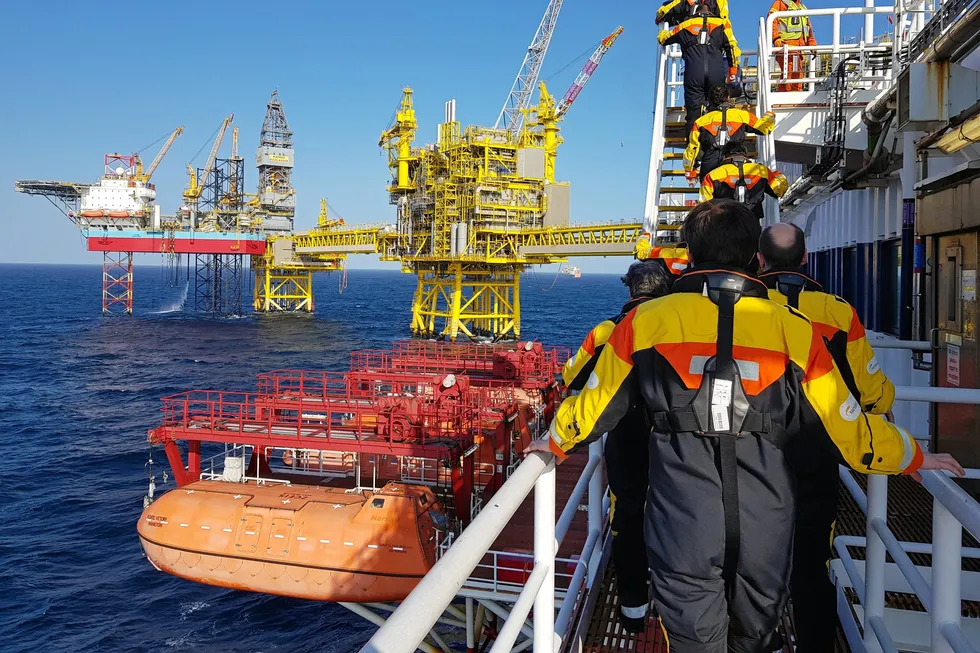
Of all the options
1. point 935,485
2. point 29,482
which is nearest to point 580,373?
point 935,485

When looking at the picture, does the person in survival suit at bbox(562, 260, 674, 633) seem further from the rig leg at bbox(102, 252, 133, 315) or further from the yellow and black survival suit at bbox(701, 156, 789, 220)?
the rig leg at bbox(102, 252, 133, 315)

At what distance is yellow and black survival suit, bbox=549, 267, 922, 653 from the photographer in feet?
8.92

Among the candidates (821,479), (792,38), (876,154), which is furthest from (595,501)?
(792,38)

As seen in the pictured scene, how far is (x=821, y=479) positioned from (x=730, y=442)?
3.67 ft

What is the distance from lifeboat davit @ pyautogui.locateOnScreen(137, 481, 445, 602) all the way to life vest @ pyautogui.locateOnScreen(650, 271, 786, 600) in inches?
491

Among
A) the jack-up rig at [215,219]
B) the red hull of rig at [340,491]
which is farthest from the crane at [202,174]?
the red hull of rig at [340,491]

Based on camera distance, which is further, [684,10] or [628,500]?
[684,10]

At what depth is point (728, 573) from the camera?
2.75 metres

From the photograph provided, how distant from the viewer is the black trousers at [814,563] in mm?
3543

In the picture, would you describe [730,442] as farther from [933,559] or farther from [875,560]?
[875,560]

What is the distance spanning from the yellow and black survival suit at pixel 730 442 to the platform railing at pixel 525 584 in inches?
16.9

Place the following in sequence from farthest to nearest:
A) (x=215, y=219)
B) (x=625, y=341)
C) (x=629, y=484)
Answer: (x=215, y=219)
(x=629, y=484)
(x=625, y=341)

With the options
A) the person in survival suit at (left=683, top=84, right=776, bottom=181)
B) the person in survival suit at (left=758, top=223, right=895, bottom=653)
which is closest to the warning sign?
the person in survival suit at (left=683, top=84, right=776, bottom=181)

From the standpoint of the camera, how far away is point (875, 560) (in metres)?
3.59
